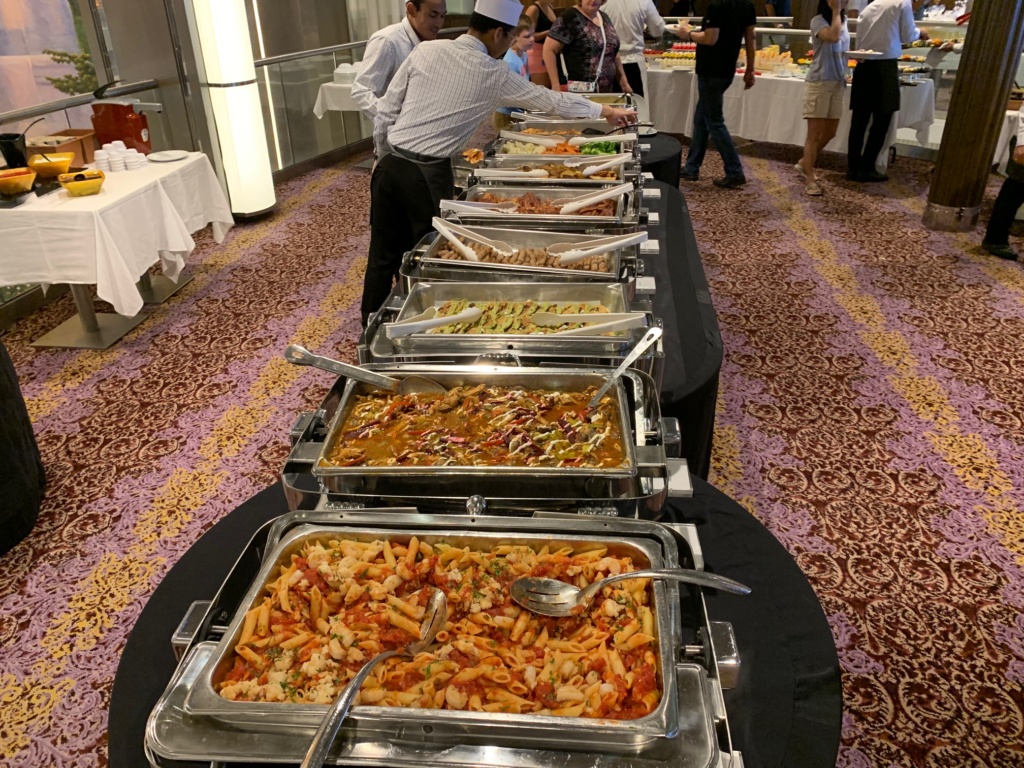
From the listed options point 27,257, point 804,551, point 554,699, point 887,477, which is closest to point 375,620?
point 554,699

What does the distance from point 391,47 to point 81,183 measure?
50.3 inches

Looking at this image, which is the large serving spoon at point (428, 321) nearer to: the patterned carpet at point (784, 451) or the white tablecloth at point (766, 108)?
the patterned carpet at point (784, 451)

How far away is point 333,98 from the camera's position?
17.9 feet

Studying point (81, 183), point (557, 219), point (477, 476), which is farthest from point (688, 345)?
point (81, 183)

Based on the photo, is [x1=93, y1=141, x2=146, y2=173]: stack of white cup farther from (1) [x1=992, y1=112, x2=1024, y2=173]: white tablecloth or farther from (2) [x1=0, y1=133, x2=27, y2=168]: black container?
(1) [x1=992, y1=112, x2=1024, y2=173]: white tablecloth

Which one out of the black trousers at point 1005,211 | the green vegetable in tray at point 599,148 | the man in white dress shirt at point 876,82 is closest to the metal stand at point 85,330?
the green vegetable in tray at point 599,148

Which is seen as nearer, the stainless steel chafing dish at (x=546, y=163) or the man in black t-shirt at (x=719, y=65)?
the stainless steel chafing dish at (x=546, y=163)

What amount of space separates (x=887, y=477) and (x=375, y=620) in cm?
191

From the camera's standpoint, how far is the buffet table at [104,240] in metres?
2.69

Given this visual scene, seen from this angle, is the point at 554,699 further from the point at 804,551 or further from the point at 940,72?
the point at 940,72

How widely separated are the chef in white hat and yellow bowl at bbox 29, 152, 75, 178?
1.30 m

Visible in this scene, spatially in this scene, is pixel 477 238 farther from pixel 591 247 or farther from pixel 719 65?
pixel 719 65

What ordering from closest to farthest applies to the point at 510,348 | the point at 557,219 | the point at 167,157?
the point at 510,348, the point at 557,219, the point at 167,157

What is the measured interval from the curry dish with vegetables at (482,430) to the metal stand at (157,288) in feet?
8.83
